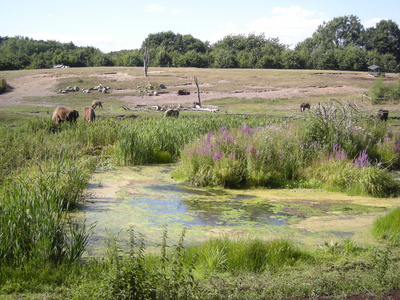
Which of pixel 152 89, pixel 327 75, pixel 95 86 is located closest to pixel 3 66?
pixel 95 86

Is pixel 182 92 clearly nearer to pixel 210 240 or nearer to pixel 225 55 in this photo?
pixel 225 55

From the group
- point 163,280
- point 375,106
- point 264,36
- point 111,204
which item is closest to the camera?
point 163,280

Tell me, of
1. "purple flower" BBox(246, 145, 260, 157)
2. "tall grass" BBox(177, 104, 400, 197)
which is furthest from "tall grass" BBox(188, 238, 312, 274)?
"purple flower" BBox(246, 145, 260, 157)

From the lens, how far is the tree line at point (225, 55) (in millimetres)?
66875

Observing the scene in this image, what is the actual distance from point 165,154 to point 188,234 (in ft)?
24.3

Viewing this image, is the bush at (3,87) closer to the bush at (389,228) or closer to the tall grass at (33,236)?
the tall grass at (33,236)

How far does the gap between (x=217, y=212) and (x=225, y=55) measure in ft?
213

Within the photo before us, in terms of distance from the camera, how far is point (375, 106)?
33.8m

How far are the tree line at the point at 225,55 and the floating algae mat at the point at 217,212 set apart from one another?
5739cm

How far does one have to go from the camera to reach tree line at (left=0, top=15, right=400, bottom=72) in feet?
219

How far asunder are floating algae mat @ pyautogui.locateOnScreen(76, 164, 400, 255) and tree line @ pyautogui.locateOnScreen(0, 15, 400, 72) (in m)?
57.4

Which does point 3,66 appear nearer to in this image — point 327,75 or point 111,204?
point 327,75

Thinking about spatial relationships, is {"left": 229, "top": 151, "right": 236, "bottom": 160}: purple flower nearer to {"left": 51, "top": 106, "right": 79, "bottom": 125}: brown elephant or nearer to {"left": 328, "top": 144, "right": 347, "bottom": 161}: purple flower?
{"left": 328, "top": 144, "right": 347, "bottom": 161}: purple flower

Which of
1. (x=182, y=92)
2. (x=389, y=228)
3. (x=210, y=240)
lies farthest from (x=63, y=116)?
(x=182, y=92)
